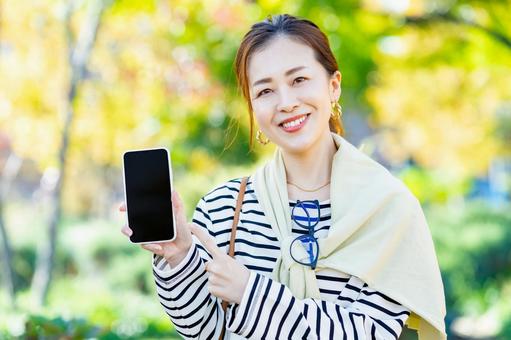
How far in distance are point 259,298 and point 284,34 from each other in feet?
2.37

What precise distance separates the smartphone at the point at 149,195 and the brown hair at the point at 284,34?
385 millimetres

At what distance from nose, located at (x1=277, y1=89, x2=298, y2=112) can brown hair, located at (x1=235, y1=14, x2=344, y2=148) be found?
143mm

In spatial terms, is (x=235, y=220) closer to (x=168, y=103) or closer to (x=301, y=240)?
(x=301, y=240)

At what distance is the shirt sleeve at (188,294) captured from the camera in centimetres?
211

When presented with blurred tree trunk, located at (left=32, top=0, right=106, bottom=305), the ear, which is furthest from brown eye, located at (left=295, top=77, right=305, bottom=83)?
blurred tree trunk, located at (left=32, top=0, right=106, bottom=305)

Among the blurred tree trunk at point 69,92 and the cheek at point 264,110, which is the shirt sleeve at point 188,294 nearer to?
the cheek at point 264,110

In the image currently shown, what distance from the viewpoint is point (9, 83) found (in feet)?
28.7

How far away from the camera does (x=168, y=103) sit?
9.95 meters

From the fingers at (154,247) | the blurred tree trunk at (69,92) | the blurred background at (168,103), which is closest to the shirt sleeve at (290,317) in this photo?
the fingers at (154,247)

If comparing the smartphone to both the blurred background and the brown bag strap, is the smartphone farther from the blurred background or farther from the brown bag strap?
the blurred background

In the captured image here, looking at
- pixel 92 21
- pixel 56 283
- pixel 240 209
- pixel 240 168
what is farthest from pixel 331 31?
pixel 56 283

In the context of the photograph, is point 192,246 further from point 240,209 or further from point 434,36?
point 434,36

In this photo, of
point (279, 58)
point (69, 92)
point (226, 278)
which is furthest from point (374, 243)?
point (69, 92)

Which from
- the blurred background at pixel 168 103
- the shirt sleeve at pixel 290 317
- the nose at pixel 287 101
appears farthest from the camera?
the blurred background at pixel 168 103
